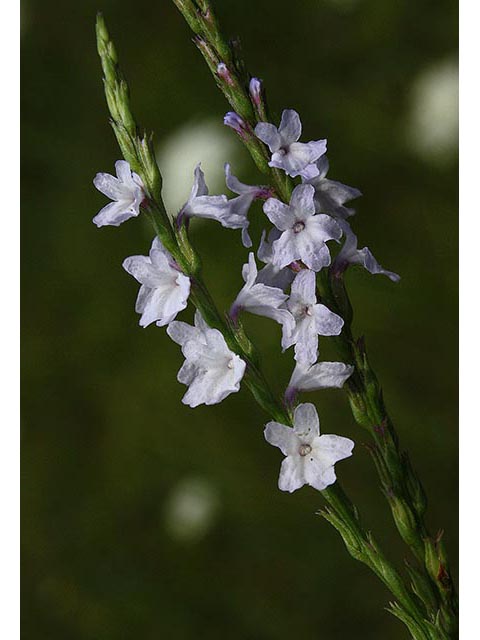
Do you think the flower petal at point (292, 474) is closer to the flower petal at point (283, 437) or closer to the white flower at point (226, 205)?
the flower petal at point (283, 437)

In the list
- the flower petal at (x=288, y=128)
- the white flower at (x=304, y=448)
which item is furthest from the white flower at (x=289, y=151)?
the white flower at (x=304, y=448)

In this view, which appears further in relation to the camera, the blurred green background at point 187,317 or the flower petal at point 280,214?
the blurred green background at point 187,317

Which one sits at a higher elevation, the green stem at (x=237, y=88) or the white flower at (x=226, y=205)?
the green stem at (x=237, y=88)

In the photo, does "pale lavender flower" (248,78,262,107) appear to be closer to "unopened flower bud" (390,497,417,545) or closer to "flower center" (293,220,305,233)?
"flower center" (293,220,305,233)

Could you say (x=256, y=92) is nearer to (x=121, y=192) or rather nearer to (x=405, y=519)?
(x=121, y=192)

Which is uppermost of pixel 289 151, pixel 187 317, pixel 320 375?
pixel 289 151

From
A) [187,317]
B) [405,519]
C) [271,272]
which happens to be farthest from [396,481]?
[187,317]

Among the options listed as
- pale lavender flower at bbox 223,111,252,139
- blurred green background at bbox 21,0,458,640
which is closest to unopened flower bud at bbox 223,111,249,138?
pale lavender flower at bbox 223,111,252,139

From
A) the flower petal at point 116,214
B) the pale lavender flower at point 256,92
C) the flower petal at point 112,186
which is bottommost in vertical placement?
the flower petal at point 116,214
